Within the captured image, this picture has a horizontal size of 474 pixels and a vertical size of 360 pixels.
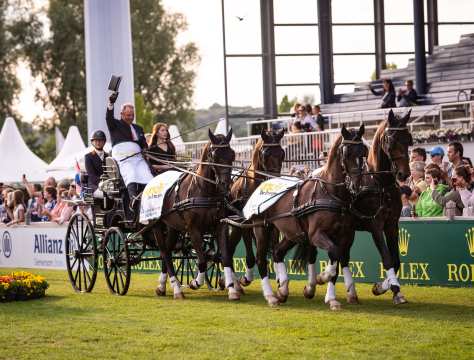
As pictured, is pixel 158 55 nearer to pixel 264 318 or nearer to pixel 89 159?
pixel 89 159

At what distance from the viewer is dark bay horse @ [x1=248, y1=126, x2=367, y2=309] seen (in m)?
12.7

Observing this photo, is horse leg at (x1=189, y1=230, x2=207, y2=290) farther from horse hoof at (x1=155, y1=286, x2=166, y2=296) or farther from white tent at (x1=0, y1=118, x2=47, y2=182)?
white tent at (x1=0, y1=118, x2=47, y2=182)

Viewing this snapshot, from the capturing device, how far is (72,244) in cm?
1962

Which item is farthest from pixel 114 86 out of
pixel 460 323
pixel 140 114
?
pixel 140 114

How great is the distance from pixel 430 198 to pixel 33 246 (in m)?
10.8

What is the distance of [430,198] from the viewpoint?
1552cm

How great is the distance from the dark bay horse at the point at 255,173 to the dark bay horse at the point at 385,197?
136 cm

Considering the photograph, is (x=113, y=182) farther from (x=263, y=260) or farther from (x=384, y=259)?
(x=384, y=259)

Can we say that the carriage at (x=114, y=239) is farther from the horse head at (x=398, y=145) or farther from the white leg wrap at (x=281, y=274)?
the horse head at (x=398, y=145)

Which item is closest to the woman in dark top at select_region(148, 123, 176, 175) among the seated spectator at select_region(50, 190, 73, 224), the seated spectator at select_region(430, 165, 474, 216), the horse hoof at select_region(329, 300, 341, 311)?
the seated spectator at select_region(430, 165, 474, 216)

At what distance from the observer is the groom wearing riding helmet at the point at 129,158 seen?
1591 centimetres

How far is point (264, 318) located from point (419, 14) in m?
18.0

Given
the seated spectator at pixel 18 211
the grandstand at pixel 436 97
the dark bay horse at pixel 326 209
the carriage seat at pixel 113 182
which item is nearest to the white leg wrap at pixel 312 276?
the dark bay horse at pixel 326 209

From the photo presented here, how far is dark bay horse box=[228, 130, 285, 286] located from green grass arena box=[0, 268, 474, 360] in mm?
768
